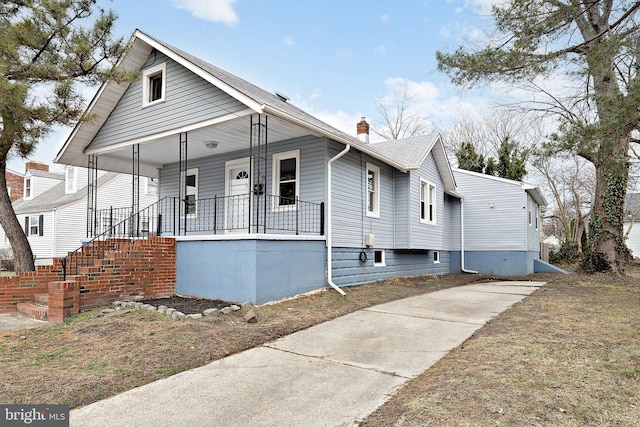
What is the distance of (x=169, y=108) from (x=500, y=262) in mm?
13627

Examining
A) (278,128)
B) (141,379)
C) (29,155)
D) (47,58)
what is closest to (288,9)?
(278,128)

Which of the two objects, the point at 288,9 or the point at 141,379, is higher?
the point at 288,9

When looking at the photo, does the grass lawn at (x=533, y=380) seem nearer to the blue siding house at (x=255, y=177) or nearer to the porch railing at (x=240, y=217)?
the blue siding house at (x=255, y=177)

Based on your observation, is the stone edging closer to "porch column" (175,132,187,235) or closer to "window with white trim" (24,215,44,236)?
"porch column" (175,132,187,235)

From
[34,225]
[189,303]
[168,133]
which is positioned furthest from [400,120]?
[189,303]

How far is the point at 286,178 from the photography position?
1018 centimetres

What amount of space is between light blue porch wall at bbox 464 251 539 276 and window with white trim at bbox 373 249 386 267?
6795 mm

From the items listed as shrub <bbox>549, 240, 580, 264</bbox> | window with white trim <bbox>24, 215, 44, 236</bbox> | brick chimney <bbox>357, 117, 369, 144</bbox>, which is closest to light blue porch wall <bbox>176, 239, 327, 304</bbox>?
brick chimney <bbox>357, 117, 369, 144</bbox>

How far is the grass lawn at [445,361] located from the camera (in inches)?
123

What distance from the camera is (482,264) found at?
1673 cm

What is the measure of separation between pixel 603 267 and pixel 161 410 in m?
14.7

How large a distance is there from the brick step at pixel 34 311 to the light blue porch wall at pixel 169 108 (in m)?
4.41

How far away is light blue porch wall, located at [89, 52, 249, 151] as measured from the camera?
8508mm

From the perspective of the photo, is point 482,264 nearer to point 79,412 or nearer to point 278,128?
point 278,128
